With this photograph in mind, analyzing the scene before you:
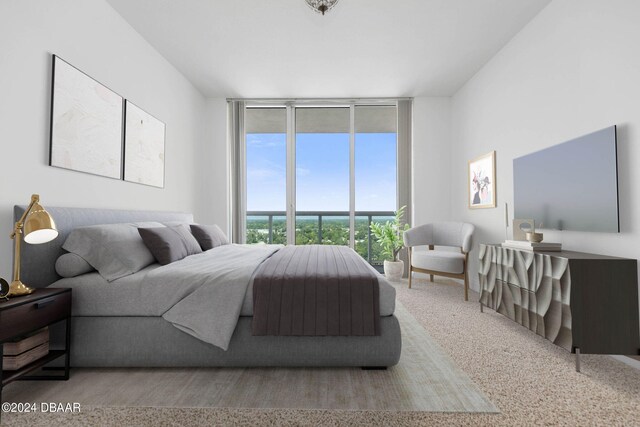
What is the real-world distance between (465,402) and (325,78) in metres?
3.85

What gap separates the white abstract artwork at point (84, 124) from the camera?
2.12 meters

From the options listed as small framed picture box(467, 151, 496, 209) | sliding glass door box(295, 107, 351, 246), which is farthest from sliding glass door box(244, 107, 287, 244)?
small framed picture box(467, 151, 496, 209)

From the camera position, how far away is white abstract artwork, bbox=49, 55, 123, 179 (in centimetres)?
212

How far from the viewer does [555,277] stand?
1.96m

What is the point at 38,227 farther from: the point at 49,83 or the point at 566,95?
the point at 566,95

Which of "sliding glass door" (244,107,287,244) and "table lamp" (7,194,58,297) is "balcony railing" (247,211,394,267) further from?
"table lamp" (7,194,58,297)

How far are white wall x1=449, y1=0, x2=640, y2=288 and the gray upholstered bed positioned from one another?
175cm

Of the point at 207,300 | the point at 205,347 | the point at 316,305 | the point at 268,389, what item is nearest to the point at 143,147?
the point at 207,300

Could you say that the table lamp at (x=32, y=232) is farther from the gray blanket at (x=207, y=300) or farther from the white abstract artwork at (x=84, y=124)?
the white abstract artwork at (x=84, y=124)

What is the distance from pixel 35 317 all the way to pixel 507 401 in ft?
7.94

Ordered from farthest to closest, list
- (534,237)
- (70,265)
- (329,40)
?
(329,40)
(534,237)
(70,265)

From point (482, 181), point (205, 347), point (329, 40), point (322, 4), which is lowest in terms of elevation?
point (205, 347)

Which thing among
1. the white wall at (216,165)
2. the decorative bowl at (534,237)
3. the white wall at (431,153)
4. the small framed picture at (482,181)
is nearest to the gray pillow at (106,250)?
the white wall at (216,165)

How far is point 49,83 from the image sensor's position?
2.06m
